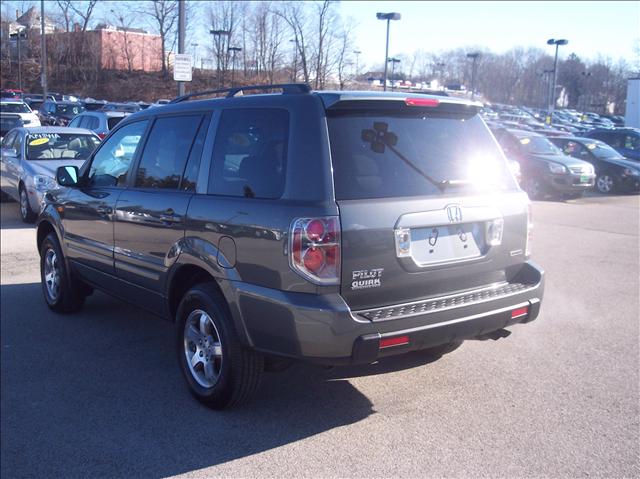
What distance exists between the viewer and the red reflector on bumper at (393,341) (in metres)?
3.53

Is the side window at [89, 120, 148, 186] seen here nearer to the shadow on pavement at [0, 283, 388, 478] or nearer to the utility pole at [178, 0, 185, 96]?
the shadow on pavement at [0, 283, 388, 478]

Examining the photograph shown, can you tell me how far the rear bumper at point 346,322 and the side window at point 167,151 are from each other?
1216mm

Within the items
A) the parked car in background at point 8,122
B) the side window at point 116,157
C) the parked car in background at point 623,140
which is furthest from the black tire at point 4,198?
the parked car in background at point 623,140

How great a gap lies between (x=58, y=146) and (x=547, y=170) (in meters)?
12.0

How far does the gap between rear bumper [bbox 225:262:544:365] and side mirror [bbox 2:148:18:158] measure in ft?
32.9

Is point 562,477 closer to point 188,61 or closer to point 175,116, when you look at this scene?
point 175,116

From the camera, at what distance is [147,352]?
5.34 m

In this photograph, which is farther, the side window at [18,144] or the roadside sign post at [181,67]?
the roadside sign post at [181,67]

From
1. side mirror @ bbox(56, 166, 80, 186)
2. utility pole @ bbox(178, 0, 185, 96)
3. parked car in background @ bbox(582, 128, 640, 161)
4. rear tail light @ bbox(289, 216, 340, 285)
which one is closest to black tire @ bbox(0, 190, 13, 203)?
utility pole @ bbox(178, 0, 185, 96)

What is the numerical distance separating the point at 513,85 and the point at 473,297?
9367 centimetres

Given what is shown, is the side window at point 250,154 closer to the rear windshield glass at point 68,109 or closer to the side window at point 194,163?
the side window at point 194,163

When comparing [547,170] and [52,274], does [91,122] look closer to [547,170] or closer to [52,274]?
[52,274]

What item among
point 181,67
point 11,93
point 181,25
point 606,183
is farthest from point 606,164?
point 11,93

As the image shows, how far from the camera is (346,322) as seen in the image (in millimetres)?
3434
